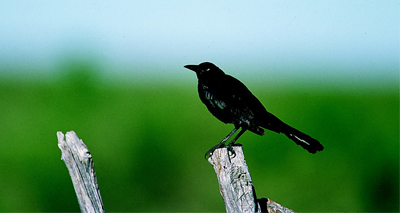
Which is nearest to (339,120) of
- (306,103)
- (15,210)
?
(306,103)

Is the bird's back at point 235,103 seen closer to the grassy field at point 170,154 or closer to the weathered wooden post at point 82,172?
the weathered wooden post at point 82,172

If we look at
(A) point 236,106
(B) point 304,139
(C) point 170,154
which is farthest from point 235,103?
(C) point 170,154

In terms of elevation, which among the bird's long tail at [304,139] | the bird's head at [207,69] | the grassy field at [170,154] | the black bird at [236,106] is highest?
the grassy field at [170,154]

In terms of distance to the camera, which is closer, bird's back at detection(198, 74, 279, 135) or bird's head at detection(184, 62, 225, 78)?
bird's back at detection(198, 74, 279, 135)

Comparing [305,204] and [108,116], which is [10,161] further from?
[305,204]

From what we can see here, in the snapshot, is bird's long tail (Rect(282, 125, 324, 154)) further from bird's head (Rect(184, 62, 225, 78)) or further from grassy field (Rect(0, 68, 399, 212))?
grassy field (Rect(0, 68, 399, 212))

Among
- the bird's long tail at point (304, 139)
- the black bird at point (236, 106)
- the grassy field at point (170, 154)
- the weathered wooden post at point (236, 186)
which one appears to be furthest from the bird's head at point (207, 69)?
the grassy field at point (170, 154)

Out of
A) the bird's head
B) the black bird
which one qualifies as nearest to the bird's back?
the black bird

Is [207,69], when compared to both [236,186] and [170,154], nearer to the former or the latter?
[236,186]

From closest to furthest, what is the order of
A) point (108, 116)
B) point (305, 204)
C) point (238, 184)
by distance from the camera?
point (238, 184) → point (305, 204) → point (108, 116)
